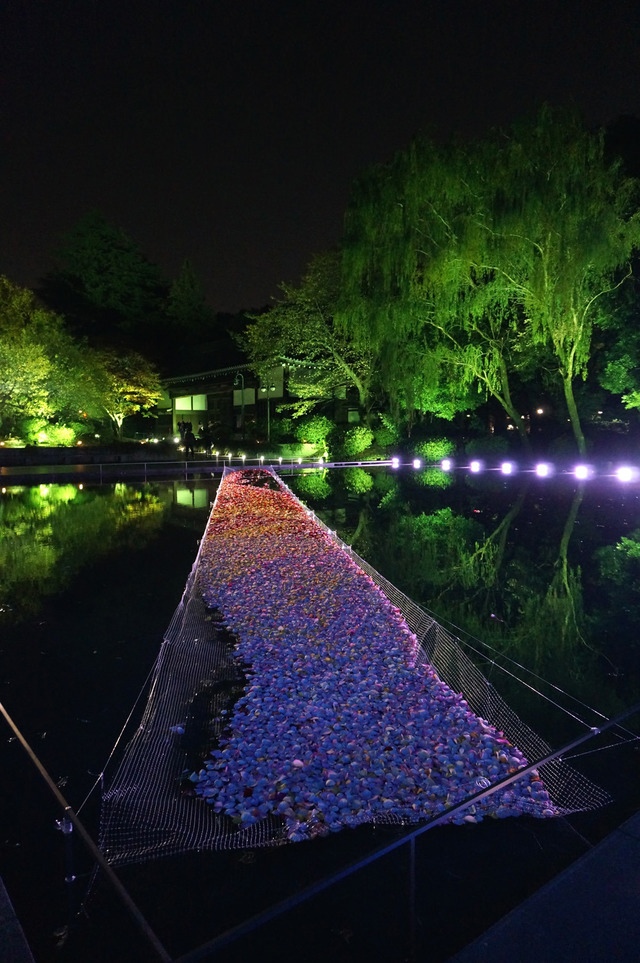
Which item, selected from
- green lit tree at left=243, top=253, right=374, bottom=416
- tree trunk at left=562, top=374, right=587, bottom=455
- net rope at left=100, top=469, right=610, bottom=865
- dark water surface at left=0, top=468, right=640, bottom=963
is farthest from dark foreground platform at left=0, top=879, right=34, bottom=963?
green lit tree at left=243, top=253, right=374, bottom=416

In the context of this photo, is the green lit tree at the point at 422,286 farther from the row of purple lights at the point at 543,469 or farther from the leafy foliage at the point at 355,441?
the leafy foliage at the point at 355,441

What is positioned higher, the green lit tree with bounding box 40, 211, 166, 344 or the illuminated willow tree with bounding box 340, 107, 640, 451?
the green lit tree with bounding box 40, 211, 166, 344

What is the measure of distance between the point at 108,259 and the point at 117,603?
1825 inches

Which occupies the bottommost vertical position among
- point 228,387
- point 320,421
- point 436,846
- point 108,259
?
point 436,846

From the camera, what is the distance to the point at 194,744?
3.67m

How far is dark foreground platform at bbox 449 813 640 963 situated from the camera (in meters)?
1.96

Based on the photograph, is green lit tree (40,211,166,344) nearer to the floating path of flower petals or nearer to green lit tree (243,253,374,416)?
green lit tree (243,253,374,416)

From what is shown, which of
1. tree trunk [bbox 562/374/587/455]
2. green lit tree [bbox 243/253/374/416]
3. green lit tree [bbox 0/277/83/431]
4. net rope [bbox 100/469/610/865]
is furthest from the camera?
green lit tree [bbox 243/253/374/416]

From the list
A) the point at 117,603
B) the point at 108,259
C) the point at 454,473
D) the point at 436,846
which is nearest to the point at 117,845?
the point at 436,846

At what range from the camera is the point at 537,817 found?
2912 millimetres

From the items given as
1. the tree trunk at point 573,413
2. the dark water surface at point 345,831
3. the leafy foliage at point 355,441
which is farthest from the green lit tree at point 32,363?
the tree trunk at point 573,413

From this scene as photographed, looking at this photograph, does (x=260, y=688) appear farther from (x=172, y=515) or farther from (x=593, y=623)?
(x=172, y=515)

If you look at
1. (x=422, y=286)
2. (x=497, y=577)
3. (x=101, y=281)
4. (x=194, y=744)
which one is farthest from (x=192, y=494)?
(x=101, y=281)

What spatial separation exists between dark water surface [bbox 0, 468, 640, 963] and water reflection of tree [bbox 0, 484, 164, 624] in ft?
0.19
